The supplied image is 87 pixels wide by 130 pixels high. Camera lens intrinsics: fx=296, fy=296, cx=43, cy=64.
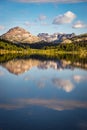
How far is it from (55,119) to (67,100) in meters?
7.57

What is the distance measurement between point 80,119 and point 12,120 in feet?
15.3

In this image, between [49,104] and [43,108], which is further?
[49,104]

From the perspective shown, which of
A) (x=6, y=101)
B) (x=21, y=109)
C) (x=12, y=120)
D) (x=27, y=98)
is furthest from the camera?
(x=27, y=98)

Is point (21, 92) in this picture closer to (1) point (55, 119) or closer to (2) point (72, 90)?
(2) point (72, 90)

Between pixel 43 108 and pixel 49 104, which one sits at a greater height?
pixel 43 108

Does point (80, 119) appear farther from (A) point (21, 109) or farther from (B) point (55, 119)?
(A) point (21, 109)

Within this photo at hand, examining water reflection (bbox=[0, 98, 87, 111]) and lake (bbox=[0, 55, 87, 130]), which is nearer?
lake (bbox=[0, 55, 87, 130])

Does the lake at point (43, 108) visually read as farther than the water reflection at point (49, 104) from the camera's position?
No

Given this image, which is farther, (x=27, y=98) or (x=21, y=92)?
(x=21, y=92)

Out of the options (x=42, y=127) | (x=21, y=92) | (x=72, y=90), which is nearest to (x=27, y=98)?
(x=21, y=92)

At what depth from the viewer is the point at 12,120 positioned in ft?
65.7

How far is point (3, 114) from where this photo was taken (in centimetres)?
2150

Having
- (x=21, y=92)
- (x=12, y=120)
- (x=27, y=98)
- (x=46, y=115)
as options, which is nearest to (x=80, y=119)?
(x=46, y=115)

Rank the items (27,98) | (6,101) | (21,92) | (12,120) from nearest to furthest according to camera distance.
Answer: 1. (12,120)
2. (6,101)
3. (27,98)
4. (21,92)
